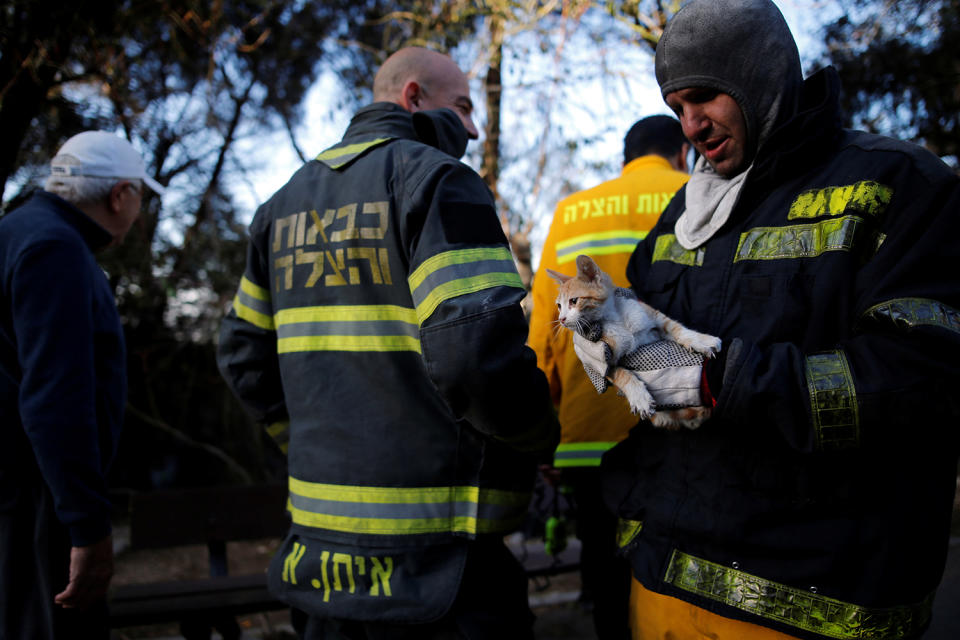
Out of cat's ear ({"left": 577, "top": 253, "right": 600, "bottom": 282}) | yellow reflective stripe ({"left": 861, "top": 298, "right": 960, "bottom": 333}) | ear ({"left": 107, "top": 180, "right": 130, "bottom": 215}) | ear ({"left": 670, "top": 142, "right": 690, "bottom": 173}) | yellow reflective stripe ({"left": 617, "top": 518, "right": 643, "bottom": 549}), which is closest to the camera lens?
yellow reflective stripe ({"left": 861, "top": 298, "right": 960, "bottom": 333})

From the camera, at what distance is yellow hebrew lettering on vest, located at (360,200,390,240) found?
171 cm

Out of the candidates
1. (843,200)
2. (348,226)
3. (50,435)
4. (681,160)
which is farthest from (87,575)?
(681,160)

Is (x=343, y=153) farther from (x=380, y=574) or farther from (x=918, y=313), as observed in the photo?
(x=918, y=313)

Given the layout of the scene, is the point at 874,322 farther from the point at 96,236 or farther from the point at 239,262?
the point at 239,262

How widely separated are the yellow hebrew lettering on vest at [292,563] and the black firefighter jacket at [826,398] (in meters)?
0.96

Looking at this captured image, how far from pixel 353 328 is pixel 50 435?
114 centimetres

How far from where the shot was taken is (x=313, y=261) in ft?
6.01

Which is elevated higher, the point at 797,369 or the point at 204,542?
the point at 797,369

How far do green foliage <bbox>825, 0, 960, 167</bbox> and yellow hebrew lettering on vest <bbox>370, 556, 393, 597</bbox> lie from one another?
22.8 feet

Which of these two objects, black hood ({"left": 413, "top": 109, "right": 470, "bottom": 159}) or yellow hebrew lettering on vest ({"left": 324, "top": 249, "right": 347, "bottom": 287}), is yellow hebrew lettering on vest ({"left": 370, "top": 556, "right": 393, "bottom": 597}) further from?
black hood ({"left": 413, "top": 109, "right": 470, "bottom": 159})

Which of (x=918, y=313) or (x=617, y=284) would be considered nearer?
(x=918, y=313)

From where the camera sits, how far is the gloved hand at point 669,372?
1.34 meters

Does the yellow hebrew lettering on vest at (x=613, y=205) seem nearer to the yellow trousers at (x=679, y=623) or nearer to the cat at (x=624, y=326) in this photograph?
the cat at (x=624, y=326)

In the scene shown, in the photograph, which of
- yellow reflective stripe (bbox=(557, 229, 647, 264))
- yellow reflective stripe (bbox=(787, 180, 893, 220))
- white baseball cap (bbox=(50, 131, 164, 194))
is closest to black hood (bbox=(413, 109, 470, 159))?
yellow reflective stripe (bbox=(557, 229, 647, 264))
